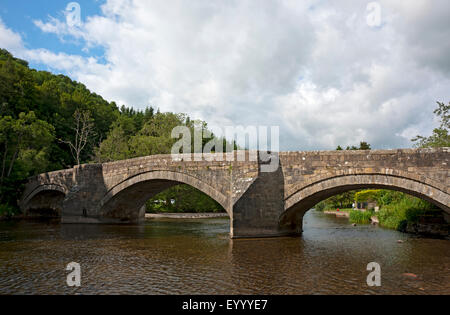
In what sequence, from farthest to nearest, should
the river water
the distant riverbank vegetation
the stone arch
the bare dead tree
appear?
the bare dead tree, the stone arch, the distant riverbank vegetation, the river water

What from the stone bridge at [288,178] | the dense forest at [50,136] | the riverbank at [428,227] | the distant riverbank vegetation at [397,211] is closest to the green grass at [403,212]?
the distant riverbank vegetation at [397,211]

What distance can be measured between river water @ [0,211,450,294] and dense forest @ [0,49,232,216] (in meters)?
18.2

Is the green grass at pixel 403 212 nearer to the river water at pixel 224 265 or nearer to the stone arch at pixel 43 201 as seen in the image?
the river water at pixel 224 265

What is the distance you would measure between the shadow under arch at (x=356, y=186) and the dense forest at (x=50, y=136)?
20.8m

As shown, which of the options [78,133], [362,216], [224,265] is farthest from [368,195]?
[78,133]

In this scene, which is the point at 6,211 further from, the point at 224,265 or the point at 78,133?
the point at 224,265

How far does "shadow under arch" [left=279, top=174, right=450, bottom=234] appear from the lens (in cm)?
1323

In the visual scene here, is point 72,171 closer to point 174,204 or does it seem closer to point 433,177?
point 174,204

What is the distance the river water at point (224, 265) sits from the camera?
25.2ft

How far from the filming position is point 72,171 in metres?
26.3

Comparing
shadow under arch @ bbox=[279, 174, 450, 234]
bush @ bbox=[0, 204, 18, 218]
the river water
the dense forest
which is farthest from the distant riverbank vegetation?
bush @ bbox=[0, 204, 18, 218]

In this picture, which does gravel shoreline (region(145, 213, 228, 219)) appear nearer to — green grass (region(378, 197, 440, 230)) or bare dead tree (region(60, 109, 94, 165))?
bare dead tree (region(60, 109, 94, 165))
